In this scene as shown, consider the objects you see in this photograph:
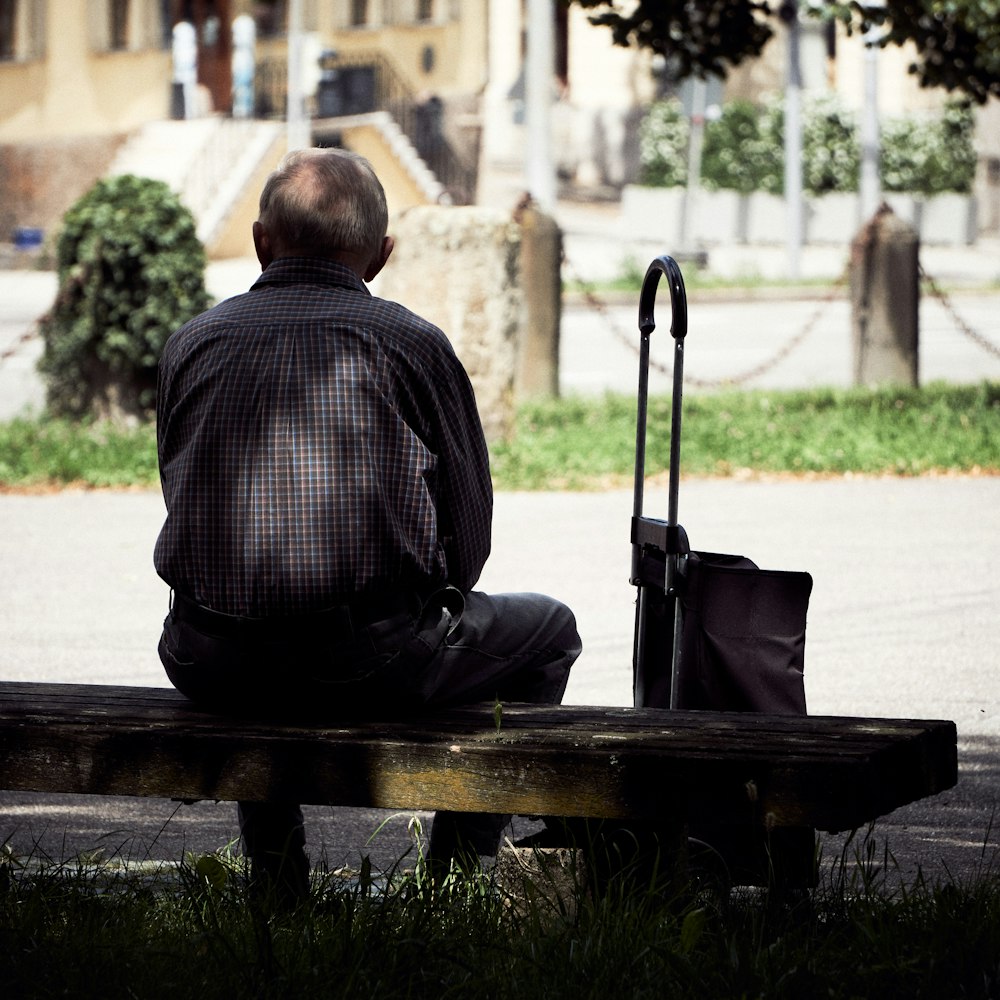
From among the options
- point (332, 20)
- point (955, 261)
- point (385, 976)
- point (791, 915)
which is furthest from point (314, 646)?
point (332, 20)

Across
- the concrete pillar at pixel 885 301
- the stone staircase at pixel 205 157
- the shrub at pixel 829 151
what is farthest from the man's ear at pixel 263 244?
A: the shrub at pixel 829 151

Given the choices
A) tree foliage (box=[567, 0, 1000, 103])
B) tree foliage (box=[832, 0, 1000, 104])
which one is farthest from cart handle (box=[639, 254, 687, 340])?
tree foliage (box=[567, 0, 1000, 103])

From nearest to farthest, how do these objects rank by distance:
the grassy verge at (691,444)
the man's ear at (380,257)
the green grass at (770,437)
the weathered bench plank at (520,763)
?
the weathered bench plank at (520,763) → the man's ear at (380,257) → the grassy verge at (691,444) → the green grass at (770,437)

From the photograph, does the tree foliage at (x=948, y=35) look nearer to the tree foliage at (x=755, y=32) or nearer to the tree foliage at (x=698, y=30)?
the tree foliage at (x=755, y=32)

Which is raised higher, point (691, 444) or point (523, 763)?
point (523, 763)

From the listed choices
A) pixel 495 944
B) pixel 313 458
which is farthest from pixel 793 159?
pixel 495 944

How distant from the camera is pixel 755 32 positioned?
13.5 metres

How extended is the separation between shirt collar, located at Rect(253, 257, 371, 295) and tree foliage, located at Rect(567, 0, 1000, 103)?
9.15 metres

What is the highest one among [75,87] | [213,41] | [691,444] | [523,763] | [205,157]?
[213,41]

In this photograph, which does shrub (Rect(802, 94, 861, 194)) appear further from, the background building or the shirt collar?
the shirt collar

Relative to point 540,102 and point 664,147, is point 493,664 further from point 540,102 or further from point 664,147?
point 664,147

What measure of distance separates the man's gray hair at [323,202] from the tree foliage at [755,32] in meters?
9.10

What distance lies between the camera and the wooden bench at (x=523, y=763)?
348 centimetres

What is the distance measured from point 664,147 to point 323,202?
137 ft
